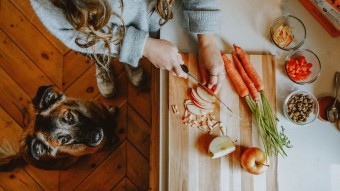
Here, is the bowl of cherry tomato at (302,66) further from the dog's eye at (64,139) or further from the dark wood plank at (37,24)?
the dark wood plank at (37,24)

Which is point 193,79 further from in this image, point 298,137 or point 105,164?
point 105,164

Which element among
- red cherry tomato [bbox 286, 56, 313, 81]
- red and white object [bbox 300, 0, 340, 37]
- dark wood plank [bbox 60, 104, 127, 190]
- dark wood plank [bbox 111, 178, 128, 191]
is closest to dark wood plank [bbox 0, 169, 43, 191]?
dark wood plank [bbox 60, 104, 127, 190]

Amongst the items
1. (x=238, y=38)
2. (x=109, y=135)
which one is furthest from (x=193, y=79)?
(x=109, y=135)

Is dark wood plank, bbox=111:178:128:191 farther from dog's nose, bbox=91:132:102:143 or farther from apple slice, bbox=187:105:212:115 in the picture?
apple slice, bbox=187:105:212:115

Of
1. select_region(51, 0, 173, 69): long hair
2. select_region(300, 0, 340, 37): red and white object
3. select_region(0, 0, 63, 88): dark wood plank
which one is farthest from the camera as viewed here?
select_region(0, 0, 63, 88): dark wood plank

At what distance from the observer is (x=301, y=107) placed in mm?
986

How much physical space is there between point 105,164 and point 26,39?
2.28ft

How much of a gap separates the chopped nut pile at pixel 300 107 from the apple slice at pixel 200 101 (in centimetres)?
23

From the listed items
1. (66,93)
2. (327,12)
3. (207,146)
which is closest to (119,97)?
(66,93)

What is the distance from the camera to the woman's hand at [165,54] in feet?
3.18

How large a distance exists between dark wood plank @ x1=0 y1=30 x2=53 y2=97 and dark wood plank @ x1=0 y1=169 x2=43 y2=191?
1.18 ft

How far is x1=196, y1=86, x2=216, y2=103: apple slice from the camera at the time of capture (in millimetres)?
993

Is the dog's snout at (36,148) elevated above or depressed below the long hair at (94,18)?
below

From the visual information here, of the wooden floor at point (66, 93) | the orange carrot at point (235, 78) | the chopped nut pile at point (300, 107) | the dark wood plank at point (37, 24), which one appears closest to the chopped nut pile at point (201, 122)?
the orange carrot at point (235, 78)
